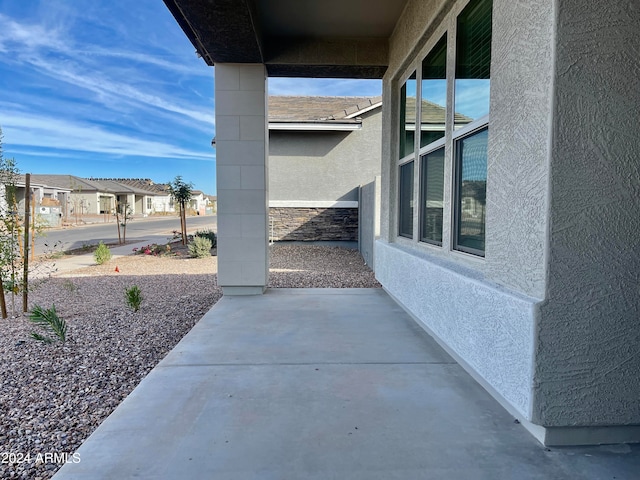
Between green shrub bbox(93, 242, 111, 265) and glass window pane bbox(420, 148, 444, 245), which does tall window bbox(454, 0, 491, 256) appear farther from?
green shrub bbox(93, 242, 111, 265)

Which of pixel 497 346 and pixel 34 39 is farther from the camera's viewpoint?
pixel 34 39

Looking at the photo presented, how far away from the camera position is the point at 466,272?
3039mm

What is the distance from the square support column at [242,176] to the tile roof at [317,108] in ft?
20.3

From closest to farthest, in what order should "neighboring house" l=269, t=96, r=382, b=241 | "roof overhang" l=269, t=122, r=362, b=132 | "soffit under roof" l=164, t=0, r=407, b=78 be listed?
1. "soffit under roof" l=164, t=0, r=407, b=78
2. "roof overhang" l=269, t=122, r=362, b=132
3. "neighboring house" l=269, t=96, r=382, b=241

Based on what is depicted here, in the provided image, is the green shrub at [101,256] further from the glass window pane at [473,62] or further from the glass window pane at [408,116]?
the glass window pane at [473,62]

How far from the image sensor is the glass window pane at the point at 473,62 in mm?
3068

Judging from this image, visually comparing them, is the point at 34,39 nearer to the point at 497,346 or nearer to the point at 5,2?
the point at 5,2

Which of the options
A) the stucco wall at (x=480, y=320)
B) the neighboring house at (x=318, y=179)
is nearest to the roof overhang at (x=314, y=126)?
the neighboring house at (x=318, y=179)

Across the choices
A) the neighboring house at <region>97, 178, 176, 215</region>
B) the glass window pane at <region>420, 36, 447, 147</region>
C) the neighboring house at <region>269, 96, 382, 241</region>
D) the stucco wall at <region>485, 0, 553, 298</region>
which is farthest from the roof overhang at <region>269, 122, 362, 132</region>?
the neighboring house at <region>97, 178, 176, 215</region>

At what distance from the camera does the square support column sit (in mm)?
5816

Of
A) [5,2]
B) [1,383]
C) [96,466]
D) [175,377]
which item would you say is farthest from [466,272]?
[5,2]

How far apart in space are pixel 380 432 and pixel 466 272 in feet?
4.69

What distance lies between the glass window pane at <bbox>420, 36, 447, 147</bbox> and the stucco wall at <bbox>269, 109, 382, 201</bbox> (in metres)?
7.96

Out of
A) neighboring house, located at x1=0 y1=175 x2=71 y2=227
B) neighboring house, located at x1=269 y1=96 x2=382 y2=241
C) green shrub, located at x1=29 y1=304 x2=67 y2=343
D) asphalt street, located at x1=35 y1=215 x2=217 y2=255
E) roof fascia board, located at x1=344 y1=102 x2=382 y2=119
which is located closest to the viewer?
green shrub, located at x1=29 y1=304 x2=67 y2=343
